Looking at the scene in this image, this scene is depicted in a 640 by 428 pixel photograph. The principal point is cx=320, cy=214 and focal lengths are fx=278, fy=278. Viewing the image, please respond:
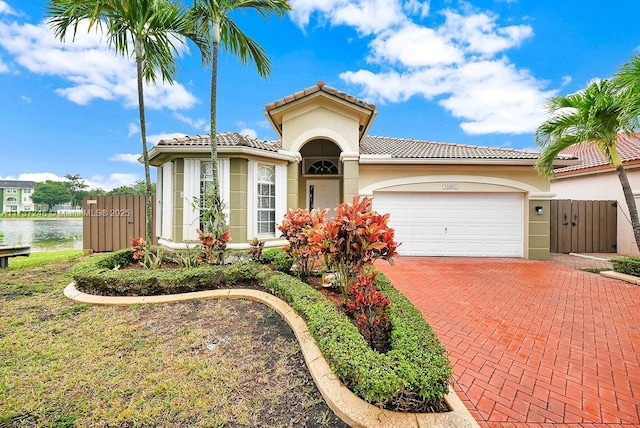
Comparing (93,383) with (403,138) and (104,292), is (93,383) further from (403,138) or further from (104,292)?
(403,138)

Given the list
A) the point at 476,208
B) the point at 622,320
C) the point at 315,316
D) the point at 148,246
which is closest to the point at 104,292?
the point at 148,246

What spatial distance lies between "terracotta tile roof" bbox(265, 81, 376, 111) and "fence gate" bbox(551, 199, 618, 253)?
1062cm

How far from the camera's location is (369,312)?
4.05 meters

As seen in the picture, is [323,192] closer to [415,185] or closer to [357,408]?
[415,185]

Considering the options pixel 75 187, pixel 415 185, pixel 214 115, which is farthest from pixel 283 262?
pixel 75 187

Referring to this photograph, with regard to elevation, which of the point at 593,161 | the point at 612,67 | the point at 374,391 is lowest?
the point at 374,391

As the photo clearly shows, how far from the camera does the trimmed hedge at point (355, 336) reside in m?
2.65

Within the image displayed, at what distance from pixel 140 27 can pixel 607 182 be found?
20233 mm

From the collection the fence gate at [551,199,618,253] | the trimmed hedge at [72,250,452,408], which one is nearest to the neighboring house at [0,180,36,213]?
the trimmed hedge at [72,250,452,408]

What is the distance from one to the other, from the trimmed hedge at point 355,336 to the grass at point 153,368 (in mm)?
446

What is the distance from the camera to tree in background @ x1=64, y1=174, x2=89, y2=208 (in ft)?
201

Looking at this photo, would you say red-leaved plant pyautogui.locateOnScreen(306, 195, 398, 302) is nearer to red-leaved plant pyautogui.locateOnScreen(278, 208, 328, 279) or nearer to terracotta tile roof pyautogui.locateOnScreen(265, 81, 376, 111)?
red-leaved plant pyautogui.locateOnScreen(278, 208, 328, 279)

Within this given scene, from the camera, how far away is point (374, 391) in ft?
8.55

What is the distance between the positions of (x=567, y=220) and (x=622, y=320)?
403 inches
